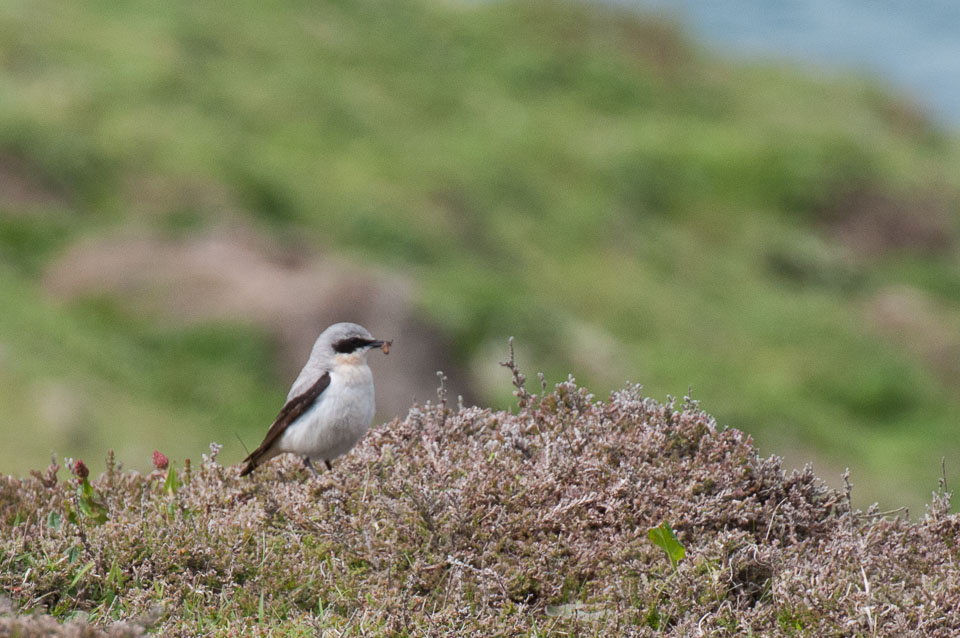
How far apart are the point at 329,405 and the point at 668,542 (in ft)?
6.54

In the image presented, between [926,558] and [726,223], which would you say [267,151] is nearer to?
[726,223]

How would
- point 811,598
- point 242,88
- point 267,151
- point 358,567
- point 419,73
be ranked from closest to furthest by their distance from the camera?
point 811,598, point 358,567, point 267,151, point 242,88, point 419,73

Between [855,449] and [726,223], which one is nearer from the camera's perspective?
[855,449]

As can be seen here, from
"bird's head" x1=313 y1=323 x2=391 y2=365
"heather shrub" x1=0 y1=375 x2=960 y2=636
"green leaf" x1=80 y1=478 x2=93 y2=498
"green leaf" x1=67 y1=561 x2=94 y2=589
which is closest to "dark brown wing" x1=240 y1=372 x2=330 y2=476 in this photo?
"bird's head" x1=313 y1=323 x2=391 y2=365

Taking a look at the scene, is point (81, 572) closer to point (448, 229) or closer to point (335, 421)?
point (335, 421)

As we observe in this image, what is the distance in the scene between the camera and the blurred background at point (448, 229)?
47.7 ft

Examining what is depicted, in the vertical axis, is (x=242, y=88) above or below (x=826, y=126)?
below

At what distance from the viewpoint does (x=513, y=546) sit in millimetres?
6062

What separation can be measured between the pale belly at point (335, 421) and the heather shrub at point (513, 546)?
0.19 meters

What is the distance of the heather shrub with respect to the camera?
5543 millimetres

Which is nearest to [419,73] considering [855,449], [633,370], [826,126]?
[826,126]

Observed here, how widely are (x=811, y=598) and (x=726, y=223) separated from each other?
60.9ft

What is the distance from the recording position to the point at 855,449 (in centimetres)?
1692

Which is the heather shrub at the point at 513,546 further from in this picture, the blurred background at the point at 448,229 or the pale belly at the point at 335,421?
the blurred background at the point at 448,229
